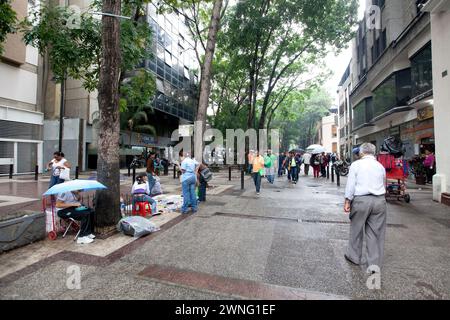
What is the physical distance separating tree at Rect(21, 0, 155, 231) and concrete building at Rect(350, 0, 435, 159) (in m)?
10.6

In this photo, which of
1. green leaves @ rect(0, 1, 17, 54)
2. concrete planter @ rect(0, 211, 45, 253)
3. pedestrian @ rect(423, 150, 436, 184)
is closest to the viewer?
concrete planter @ rect(0, 211, 45, 253)

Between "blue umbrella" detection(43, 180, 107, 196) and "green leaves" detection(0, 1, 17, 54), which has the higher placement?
"green leaves" detection(0, 1, 17, 54)

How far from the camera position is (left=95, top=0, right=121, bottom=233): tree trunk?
5.08 m

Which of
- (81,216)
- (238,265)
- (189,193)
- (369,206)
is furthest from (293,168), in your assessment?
(81,216)

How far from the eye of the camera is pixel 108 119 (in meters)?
5.13

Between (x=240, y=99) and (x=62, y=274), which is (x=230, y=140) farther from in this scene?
(x=62, y=274)

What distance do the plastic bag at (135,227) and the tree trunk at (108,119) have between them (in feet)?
1.16

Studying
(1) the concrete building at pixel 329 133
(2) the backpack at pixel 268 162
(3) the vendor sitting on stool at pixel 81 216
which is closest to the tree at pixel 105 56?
(3) the vendor sitting on stool at pixel 81 216

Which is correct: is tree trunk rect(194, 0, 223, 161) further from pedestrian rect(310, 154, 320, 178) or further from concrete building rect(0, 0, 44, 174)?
concrete building rect(0, 0, 44, 174)

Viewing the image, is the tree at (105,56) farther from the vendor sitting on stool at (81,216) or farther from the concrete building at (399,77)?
the concrete building at (399,77)

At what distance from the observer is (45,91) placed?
63.4 ft

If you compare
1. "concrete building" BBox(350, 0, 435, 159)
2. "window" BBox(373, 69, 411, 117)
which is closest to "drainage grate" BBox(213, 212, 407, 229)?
"concrete building" BBox(350, 0, 435, 159)

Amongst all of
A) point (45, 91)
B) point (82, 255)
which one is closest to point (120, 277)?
point (82, 255)

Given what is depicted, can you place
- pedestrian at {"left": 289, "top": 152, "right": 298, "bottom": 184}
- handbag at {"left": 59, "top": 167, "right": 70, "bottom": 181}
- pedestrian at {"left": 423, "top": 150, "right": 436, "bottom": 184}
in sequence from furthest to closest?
pedestrian at {"left": 289, "top": 152, "right": 298, "bottom": 184} < pedestrian at {"left": 423, "top": 150, "right": 436, "bottom": 184} < handbag at {"left": 59, "top": 167, "right": 70, "bottom": 181}
